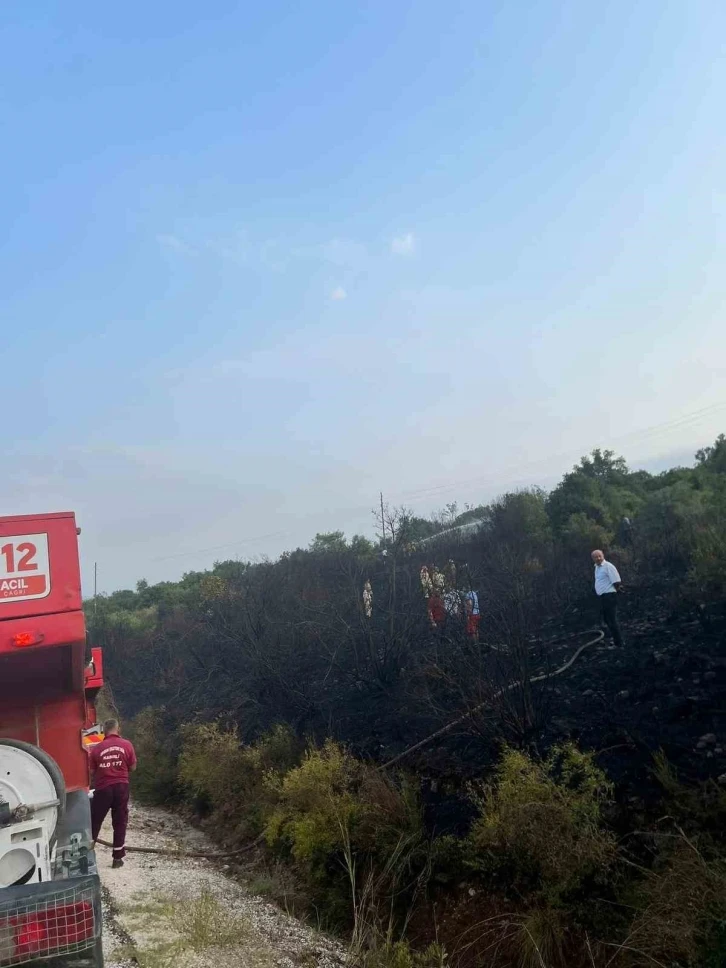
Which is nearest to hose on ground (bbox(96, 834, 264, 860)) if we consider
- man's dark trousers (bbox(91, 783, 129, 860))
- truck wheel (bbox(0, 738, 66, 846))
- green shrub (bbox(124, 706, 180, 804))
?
man's dark trousers (bbox(91, 783, 129, 860))

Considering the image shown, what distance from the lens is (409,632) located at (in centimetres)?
1122

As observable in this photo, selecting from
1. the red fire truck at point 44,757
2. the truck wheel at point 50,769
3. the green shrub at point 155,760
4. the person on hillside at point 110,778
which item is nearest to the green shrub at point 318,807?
the person on hillside at point 110,778

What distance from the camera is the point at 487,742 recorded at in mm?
7246

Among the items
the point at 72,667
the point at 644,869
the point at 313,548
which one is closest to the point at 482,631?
the point at 644,869

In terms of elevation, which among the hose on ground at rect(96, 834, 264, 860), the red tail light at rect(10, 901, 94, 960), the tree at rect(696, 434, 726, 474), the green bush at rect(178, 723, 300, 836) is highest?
the tree at rect(696, 434, 726, 474)

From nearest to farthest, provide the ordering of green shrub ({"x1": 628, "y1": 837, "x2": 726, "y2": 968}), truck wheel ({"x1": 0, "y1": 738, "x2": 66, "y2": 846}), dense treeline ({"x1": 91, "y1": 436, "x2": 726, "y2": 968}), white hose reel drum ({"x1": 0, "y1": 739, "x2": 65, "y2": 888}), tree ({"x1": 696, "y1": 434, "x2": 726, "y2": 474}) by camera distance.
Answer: green shrub ({"x1": 628, "y1": 837, "x2": 726, "y2": 968}), white hose reel drum ({"x1": 0, "y1": 739, "x2": 65, "y2": 888}), truck wheel ({"x1": 0, "y1": 738, "x2": 66, "y2": 846}), dense treeline ({"x1": 91, "y1": 436, "x2": 726, "y2": 968}), tree ({"x1": 696, "y1": 434, "x2": 726, "y2": 474})

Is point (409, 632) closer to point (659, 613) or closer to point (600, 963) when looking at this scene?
point (659, 613)

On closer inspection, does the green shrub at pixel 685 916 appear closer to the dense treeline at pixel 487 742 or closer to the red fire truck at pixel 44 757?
the dense treeline at pixel 487 742

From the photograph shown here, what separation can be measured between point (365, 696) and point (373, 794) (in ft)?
12.4

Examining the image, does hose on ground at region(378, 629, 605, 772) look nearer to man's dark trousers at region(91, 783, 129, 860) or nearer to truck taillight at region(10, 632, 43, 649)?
man's dark trousers at region(91, 783, 129, 860)

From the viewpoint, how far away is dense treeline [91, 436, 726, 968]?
16.5 ft

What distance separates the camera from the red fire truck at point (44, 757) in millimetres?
3529

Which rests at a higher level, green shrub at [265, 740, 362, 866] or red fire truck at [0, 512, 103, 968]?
red fire truck at [0, 512, 103, 968]

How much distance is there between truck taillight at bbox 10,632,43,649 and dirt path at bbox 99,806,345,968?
260 cm
